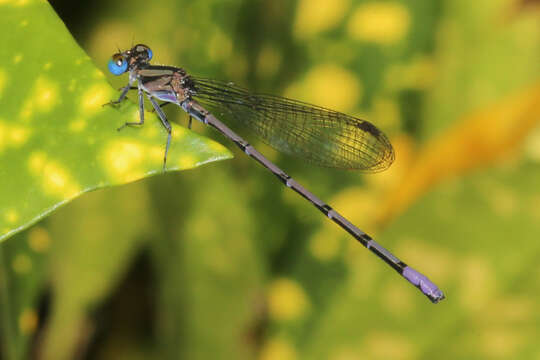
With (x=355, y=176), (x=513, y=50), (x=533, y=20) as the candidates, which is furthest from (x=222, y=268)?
(x=533, y=20)

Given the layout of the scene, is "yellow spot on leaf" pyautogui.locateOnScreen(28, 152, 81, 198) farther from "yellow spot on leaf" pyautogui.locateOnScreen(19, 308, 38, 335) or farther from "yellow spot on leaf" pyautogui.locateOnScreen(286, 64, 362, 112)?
"yellow spot on leaf" pyautogui.locateOnScreen(286, 64, 362, 112)

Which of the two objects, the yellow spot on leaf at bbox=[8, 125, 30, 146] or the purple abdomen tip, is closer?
the yellow spot on leaf at bbox=[8, 125, 30, 146]

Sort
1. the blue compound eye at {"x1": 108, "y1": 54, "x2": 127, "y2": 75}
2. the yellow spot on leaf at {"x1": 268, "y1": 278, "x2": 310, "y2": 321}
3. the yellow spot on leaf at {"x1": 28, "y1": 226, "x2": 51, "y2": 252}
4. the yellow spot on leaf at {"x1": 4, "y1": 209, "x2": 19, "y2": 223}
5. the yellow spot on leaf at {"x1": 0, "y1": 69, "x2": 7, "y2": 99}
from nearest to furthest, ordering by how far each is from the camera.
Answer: the yellow spot on leaf at {"x1": 4, "y1": 209, "x2": 19, "y2": 223} < the yellow spot on leaf at {"x1": 0, "y1": 69, "x2": 7, "y2": 99} < the yellow spot on leaf at {"x1": 28, "y1": 226, "x2": 51, "y2": 252} < the blue compound eye at {"x1": 108, "y1": 54, "x2": 127, "y2": 75} < the yellow spot on leaf at {"x1": 268, "y1": 278, "x2": 310, "y2": 321}

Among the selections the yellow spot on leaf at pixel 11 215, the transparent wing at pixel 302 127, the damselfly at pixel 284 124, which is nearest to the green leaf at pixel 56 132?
the yellow spot on leaf at pixel 11 215

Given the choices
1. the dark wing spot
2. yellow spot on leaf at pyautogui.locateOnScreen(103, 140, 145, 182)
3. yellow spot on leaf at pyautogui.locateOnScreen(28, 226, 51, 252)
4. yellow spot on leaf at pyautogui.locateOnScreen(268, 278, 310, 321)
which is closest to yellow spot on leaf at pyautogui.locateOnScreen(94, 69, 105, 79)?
yellow spot on leaf at pyautogui.locateOnScreen(103, 140, 145, 182)

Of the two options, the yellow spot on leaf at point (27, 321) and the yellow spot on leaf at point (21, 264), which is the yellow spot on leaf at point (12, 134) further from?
the yellow spot on leaf at point (27, 321)

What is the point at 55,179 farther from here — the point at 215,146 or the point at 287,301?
the point at 287,301

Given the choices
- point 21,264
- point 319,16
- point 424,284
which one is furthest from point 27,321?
point 319,16

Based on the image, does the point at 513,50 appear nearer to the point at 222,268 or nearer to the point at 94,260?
the point at 222,268

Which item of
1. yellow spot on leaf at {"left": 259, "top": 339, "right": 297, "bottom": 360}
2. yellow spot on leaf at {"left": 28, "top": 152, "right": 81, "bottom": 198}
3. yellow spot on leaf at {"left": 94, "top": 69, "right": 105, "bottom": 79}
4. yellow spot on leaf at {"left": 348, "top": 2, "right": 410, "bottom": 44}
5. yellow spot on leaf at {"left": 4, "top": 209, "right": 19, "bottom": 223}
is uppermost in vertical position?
yellow spot on leaf at {"left": 348, "top": 2, "right": 410, "bottom": 44}
